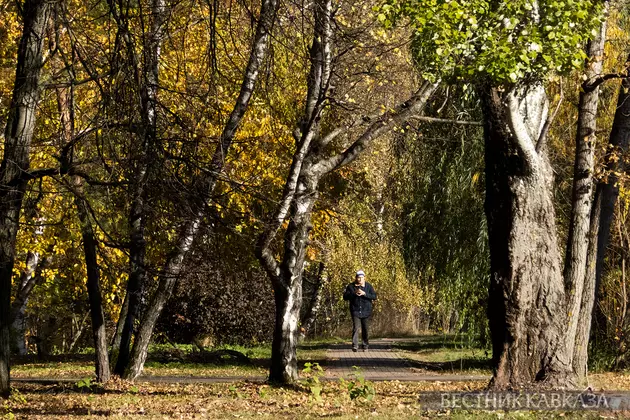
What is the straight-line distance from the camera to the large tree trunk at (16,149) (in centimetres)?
1272

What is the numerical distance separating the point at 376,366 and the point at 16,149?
12121 mm

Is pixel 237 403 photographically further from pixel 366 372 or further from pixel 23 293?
pixel 23 293

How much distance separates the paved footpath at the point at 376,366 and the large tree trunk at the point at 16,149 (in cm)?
486

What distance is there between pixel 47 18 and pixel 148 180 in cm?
266

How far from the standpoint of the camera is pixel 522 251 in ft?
44.0

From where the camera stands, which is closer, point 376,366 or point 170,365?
point 376,366

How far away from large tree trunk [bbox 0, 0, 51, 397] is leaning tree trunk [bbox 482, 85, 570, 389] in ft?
18.4

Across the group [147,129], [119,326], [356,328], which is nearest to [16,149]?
[147,129]

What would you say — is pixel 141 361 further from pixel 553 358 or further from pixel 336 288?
pixel 336 288

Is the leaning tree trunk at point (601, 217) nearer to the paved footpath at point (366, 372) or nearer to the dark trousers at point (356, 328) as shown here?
the paved footpath at point (366, 372)

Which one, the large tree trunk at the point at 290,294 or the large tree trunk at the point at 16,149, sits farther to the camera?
the large tree trunk at the point at 290,294

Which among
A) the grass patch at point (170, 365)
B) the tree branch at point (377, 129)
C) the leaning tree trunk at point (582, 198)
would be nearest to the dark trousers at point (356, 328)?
the grass patch at point (170, 365)

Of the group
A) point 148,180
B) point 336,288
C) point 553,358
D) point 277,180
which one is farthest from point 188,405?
point 336,288

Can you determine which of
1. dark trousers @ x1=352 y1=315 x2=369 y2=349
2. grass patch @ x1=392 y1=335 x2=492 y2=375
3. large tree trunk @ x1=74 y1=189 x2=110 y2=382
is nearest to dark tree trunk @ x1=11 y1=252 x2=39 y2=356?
dark trousers @ x1=352 y1=315 x2=369 y2=349
